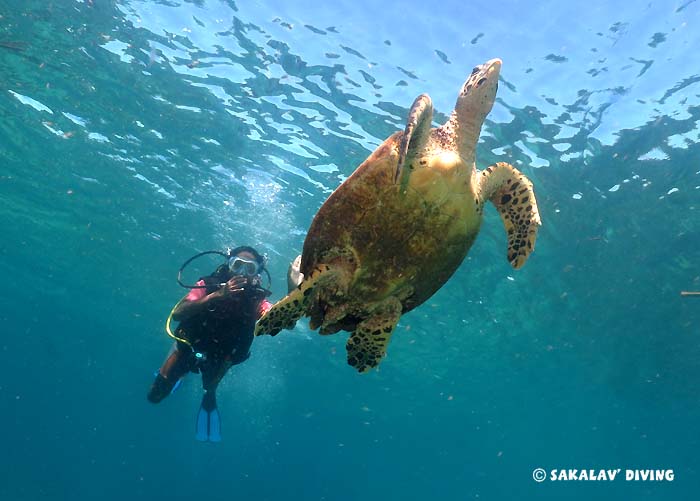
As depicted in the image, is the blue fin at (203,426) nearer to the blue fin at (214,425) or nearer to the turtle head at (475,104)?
the blue fin at (214,425)

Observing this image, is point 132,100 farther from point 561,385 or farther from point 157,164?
point 561,385

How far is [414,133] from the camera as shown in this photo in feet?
11.8

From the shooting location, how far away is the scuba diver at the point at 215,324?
740 centimetres

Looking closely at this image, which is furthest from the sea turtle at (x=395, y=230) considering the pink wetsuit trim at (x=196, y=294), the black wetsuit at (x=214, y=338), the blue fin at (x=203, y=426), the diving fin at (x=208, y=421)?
the blue fin at (x=203, y=426)

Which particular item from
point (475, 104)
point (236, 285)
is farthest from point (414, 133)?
point (236, 285)

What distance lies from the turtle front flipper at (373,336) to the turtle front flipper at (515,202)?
1318 millimetres

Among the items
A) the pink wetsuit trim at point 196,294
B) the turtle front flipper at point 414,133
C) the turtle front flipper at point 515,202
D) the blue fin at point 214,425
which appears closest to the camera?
the turtle front flipper at point 414,133

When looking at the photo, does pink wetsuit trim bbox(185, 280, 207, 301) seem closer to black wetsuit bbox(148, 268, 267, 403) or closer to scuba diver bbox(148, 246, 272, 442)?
scuba diver bbox(148, 246, 272, 442)

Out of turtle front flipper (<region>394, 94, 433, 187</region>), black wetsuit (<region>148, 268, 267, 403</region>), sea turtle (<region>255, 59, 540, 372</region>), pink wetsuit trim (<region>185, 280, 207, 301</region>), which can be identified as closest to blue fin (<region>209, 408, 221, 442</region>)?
black wetsuit (<region>148, 268, 267, 403</region>)

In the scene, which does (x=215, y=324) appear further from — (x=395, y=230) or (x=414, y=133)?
(x=414, y=133)

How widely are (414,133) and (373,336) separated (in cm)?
188

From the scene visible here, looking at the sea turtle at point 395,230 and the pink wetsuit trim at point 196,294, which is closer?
the sea turtle at point 395,230

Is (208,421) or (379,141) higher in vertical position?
(379,141)

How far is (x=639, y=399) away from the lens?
1069 inches
